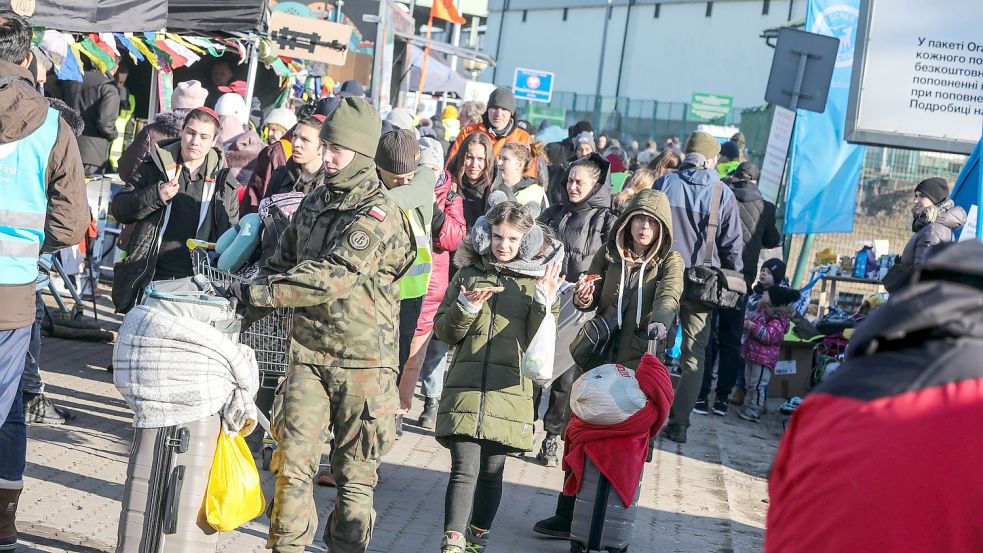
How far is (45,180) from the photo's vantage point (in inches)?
195

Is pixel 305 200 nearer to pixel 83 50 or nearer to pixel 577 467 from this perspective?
pixel 577 467

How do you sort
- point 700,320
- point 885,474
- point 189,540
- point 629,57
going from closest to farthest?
point 885,474, point 189,540, point 700,320, point 629,57

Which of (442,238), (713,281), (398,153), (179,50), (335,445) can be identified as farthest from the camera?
(179,50)

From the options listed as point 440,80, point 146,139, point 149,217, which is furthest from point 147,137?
point 440,80

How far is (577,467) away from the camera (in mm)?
6047

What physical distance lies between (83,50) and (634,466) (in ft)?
25.0

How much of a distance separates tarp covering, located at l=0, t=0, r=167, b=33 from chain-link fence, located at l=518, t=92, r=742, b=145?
130ft

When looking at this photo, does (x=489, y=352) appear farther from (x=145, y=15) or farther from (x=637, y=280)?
(x=145, y=15)

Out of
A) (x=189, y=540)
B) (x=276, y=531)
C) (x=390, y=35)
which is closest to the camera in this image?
(x=189, y=540)

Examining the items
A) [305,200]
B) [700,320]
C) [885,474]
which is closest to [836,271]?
[700,320]

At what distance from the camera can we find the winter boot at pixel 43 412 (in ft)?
24.9

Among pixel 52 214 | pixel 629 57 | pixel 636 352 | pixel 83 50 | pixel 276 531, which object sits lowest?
pixel 276 531

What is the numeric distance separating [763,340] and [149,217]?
6299mm

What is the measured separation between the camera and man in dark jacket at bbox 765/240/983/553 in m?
2.06
